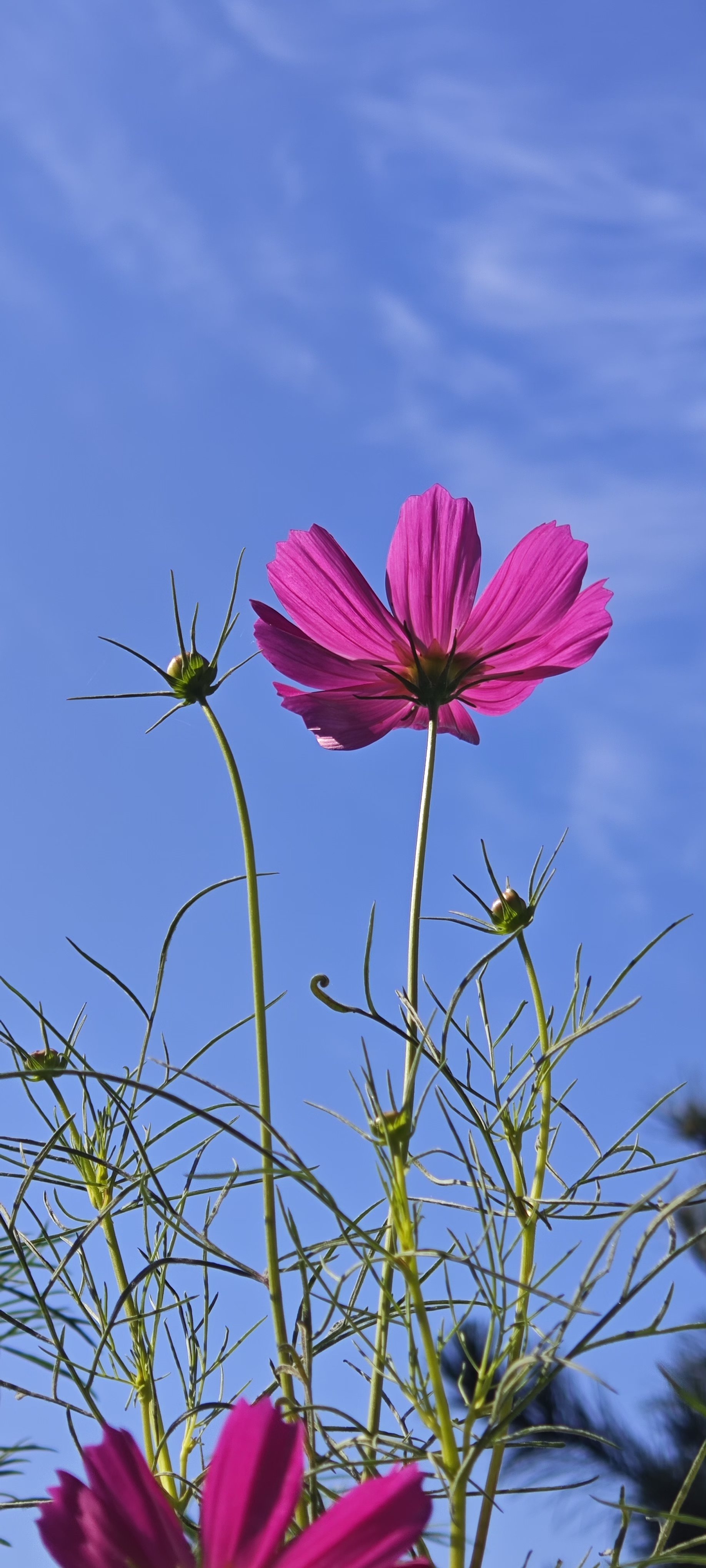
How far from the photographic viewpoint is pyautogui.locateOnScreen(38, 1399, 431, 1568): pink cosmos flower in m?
0.17

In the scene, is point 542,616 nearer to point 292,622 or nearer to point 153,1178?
point 292,622

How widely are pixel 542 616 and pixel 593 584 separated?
24 mm

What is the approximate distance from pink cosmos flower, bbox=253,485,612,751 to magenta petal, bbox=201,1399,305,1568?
1.00 ft

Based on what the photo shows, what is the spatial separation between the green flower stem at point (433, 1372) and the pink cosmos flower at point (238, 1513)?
1.6 inches

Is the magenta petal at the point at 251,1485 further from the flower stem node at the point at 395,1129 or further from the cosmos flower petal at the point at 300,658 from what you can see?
the cosmos flower petal at the point at 300,658

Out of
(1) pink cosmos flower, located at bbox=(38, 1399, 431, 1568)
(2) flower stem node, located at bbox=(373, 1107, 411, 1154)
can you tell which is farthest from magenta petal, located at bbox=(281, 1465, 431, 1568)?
(2) flower stem node, located at bbox=(373, 1107, 411, 1154)

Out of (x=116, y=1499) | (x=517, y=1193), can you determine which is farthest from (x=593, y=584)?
(x=116, y=1499)

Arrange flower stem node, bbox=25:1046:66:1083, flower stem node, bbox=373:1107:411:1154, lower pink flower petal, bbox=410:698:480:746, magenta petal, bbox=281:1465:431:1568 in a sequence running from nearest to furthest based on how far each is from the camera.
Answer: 1. magenta petal, bbox=281:1465:431:1568
2. flower stem node, bbox=373:1107:411:1154
3. flower stem node, bbox=25:1046:66:1083
4. lower pink flower petal, bbox=410:698:480:746

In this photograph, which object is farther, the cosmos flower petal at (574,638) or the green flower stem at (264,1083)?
Answer: the cosmos flower petal at (574,638)

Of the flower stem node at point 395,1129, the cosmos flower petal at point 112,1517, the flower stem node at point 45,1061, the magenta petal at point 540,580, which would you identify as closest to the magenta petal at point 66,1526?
the cosmos flower petal at point 112,1517

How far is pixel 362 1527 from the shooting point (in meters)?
0.17

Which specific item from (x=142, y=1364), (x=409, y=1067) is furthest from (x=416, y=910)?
(x=142, y=1364)

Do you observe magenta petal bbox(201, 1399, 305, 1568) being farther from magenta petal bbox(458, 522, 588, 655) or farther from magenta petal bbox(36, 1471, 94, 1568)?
magenta petal bbox(458, 522, 588, 655)

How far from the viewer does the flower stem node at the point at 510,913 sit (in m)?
0.47
